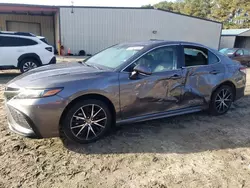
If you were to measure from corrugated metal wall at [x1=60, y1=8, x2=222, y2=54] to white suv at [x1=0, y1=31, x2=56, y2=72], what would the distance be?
35.2ft

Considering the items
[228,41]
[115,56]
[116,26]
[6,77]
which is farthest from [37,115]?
[228,41]

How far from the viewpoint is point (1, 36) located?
8367 millimetres

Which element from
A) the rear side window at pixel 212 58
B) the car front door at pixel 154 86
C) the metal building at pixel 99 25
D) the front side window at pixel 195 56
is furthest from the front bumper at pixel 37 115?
the metal building at pixel 99 25

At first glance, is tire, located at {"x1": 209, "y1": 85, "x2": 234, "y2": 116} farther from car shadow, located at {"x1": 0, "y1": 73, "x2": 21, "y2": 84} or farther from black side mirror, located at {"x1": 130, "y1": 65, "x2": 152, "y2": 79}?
car shadow, located at {"x1": 0, "y1": 73, "x2": 21, "y2": 84}

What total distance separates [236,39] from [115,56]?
2792 centimetres

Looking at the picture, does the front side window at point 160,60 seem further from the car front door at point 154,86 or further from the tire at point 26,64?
the tire at point 26,64

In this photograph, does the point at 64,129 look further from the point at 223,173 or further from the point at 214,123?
the point at 214,123

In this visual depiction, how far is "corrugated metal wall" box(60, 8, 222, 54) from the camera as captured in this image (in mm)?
19125

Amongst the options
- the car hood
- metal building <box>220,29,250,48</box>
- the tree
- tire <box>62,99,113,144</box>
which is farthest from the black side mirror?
the tree

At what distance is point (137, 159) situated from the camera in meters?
3.08

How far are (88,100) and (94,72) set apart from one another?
1.51ft

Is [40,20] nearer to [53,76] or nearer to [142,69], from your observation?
[53,76]

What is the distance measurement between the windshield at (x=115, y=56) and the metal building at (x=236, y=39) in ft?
82.3

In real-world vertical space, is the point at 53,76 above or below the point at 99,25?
below
